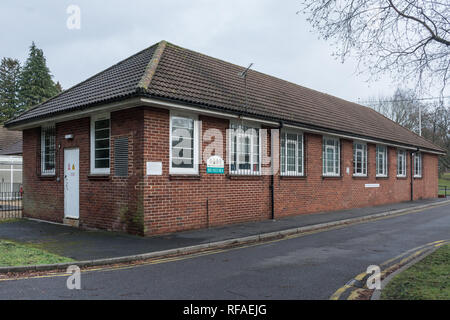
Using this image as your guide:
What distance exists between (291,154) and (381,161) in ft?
29.8

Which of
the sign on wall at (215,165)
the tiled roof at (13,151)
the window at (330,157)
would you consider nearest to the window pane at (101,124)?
the sign on wall at (215,165)

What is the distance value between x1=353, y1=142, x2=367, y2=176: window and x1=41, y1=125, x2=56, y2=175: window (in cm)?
1363

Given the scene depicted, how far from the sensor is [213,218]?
12078 mm

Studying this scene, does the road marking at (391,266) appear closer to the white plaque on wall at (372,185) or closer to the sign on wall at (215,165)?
the sign on wall at (215,165)

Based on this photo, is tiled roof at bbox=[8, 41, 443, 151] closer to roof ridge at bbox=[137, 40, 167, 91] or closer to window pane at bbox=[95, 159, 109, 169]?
roof ridge at bbox=[137, 40, 167, 91]

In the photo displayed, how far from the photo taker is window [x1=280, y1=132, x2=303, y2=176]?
1503cm

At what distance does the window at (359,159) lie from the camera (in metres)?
19.6

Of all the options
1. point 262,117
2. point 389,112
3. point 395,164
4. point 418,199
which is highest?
point 389,112

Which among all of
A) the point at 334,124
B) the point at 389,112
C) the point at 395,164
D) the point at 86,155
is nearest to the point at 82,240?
the point at 86,155

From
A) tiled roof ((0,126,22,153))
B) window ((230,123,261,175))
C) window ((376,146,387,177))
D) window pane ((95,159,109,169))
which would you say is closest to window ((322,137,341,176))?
window ((376,146,387,177))
